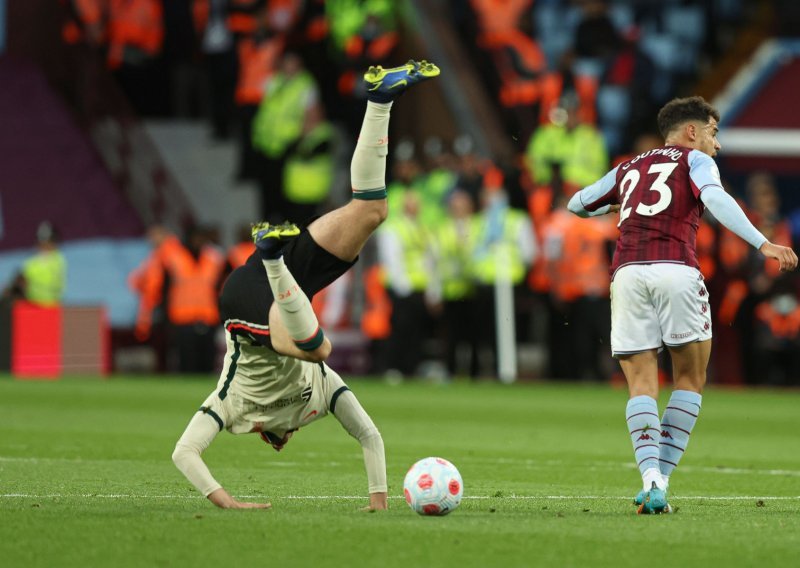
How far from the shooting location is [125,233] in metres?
25.0

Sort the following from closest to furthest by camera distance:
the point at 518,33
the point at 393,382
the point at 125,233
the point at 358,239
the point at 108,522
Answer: the point at 108,522
the point at 358,239
the point at 393,382
the point at 518,33
the point at 125,233

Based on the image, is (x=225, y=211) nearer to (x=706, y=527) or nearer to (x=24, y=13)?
(x=24, y=13)

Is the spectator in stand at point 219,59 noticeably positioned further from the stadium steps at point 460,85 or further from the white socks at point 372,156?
the white socks at point 372,156

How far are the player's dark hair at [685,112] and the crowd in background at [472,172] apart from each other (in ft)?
29.0

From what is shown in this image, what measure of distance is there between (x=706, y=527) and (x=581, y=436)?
20.0ft

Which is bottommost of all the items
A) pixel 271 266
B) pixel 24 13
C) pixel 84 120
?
pixel 271 266

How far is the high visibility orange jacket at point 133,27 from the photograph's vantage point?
2572 centimetres

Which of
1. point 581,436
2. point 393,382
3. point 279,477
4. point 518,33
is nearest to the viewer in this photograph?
point 279,477

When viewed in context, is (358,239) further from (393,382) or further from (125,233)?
(125,233)

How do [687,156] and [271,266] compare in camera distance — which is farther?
[687,156]

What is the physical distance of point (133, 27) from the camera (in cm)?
2592

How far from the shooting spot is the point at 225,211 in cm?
2597

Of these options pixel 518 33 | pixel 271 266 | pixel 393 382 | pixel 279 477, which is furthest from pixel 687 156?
pixel 518 33

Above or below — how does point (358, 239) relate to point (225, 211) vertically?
below
